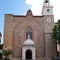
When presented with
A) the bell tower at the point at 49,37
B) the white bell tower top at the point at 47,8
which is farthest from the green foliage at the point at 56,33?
the white bell tower top at the point at 47,8

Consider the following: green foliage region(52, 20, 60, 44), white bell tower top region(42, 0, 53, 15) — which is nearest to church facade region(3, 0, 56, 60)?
green foliage region(52, 20, 60, 44)

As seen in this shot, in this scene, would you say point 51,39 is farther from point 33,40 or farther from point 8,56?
point 8,56

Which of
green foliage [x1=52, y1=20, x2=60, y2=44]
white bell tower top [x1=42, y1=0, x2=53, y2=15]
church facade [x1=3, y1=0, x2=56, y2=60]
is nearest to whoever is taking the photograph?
green foliage [x1=52, y1=20, x2=60, y2=44]

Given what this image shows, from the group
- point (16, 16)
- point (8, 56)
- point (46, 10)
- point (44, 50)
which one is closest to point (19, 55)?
point (8, 56)

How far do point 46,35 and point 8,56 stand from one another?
10260 millimetres

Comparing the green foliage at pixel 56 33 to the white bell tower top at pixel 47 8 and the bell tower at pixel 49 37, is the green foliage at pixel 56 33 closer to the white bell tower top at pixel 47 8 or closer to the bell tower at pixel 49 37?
the bell tower at pixel 49 37

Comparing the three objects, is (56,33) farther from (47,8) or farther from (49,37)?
(47,8)

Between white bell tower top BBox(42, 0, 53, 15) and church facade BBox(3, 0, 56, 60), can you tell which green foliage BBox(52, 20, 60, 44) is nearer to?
church facade BBox(3, 0, 56, 60)

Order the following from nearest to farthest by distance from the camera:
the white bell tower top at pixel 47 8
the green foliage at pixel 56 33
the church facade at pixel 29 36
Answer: the green foliage at pixel 56 33 → the church facade at pixel 29 36 → the white bell tower top at pixel 47 8

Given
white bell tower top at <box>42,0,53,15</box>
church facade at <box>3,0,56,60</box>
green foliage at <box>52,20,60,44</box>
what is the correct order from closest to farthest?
green foliage at <box>52,20,60,44</box>
church facade at <box>3,0,56,60</box>
white bell tower top at <box>42,0,53,15</box>

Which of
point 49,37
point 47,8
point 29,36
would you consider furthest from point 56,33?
point 47,8

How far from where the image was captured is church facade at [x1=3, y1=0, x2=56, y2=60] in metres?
46.5

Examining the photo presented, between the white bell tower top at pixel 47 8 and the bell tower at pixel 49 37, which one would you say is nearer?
the bell tower at pixel 49 37

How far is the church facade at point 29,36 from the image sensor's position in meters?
46.5
